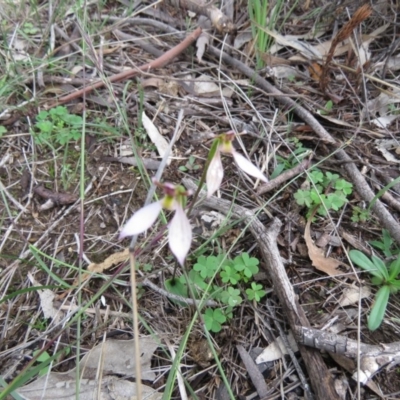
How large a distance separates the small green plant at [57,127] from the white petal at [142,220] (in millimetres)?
1030

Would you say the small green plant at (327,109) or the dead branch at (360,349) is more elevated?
the small green plant at (327,109)

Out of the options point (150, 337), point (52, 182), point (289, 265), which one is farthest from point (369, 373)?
point (52, 182)

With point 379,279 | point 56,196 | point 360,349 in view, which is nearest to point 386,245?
point 379,279

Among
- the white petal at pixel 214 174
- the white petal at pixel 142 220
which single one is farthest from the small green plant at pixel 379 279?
the white petal at pixel 142 220

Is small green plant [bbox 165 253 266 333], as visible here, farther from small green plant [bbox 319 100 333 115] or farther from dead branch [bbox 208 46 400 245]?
small green plant [bbox 319 100 333 115]

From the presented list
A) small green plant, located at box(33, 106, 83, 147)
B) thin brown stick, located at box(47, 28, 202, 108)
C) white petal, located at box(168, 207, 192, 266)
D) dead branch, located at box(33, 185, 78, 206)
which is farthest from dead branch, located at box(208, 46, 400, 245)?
dead branch, located at box(33, 185, 78, 206)

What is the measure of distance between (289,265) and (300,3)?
5.65 feet

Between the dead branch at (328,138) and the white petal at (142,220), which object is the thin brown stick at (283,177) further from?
the white petal at (142,220)

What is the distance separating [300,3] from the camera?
248 centimetres

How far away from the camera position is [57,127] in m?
1.93

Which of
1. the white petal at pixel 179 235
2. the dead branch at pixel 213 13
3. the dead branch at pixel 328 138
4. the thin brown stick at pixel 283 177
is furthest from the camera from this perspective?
the dead branch at pixel 213 13

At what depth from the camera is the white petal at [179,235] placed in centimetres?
98

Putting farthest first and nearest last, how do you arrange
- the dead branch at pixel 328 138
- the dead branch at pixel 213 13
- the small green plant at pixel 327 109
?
the dead branch at pixel 213 13 → the small green plant at pixel 327 109 → the dead branch at pixel 328 138

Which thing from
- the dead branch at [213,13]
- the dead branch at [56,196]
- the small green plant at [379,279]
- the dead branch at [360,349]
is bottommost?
the dead branch at [56,196]
